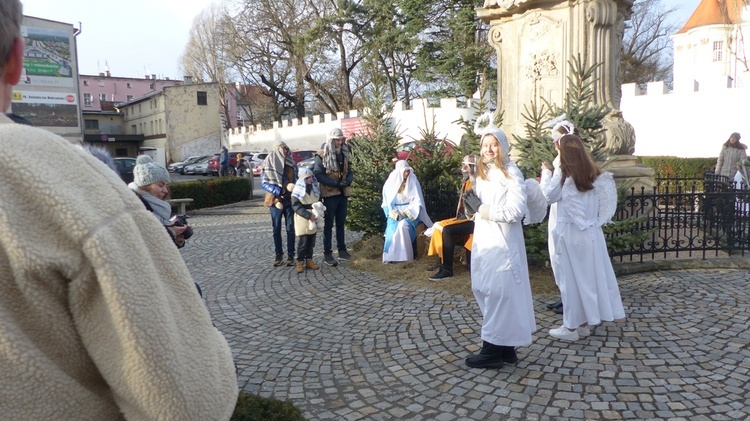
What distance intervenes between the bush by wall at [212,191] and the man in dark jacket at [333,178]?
368 inches

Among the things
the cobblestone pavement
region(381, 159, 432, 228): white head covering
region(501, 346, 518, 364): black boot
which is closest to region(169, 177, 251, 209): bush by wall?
region(381, 159, 432, 228): white head covering

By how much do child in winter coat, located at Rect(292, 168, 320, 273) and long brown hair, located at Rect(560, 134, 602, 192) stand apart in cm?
380

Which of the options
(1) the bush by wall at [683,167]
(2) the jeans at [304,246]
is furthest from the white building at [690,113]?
(2) the jeans at [304,246]

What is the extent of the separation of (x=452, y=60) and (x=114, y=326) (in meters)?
30.9

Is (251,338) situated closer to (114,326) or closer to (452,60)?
(114,326)

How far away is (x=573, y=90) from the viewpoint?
22.5 ft

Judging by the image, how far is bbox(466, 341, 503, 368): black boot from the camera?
4234 mm

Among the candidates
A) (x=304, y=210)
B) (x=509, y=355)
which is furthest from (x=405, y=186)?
(x=509, y=355)

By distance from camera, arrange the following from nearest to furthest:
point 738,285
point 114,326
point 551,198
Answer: point 114,326 < point 551,198 < point 738,285

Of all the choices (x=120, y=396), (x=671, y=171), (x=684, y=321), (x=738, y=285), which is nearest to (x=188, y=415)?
(x=120, y=396)

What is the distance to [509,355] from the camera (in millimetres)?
4293

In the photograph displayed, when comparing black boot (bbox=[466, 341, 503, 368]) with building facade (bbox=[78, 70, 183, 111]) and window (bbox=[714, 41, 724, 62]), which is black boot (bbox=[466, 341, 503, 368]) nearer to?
window (bbox=[714, 41, 724, 62])

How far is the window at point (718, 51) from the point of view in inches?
1459

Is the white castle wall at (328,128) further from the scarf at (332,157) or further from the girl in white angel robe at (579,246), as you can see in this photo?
the girl in white angel robe at (579,246)
